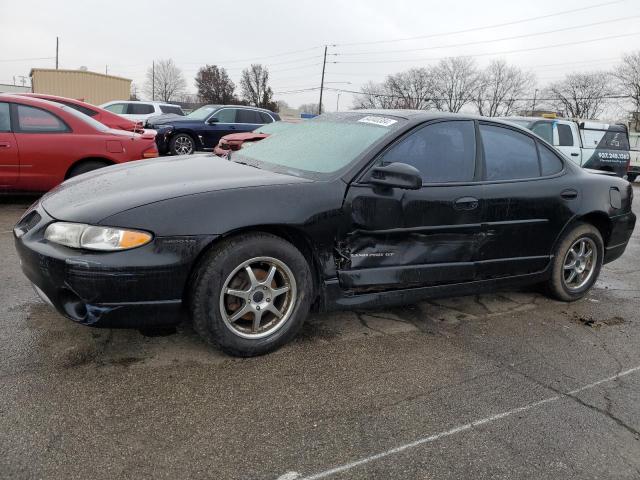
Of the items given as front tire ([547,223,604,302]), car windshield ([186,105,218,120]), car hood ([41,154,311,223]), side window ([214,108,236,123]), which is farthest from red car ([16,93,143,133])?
front tire ([547,223,604,302])

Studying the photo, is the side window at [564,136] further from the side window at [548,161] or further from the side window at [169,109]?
the side window at [169,109]

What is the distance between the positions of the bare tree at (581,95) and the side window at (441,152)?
230ft

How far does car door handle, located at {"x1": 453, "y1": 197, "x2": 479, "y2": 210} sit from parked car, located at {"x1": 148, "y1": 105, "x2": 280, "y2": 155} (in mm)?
10941

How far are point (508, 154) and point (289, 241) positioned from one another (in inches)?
75.7

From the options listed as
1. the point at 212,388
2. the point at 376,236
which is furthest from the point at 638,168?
the point at 212,388

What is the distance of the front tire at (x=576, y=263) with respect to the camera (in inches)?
167

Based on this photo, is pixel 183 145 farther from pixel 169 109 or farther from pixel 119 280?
pixel 119 280

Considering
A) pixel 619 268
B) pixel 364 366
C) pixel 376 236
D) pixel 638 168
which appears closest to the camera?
pixel 364 366

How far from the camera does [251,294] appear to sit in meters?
2.87

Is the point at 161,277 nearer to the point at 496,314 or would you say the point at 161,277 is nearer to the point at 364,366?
the point at 364,366

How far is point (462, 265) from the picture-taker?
11.7ft

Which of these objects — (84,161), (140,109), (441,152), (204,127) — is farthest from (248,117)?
(441,152)

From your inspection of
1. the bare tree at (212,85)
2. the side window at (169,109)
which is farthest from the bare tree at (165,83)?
the side window at (169,109)

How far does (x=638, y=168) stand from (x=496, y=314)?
55.4 ft
